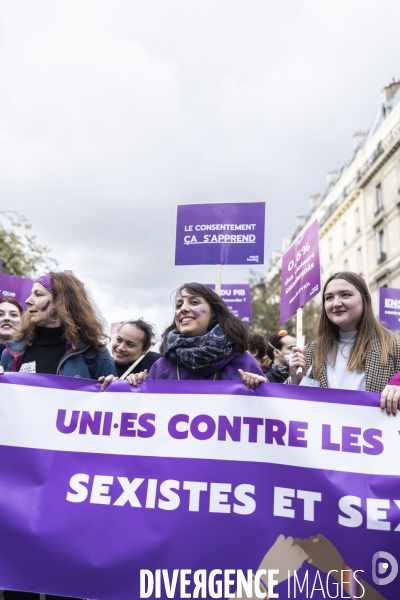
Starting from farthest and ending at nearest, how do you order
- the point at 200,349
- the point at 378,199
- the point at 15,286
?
the point at 378,199
the point at 15,286
the point at 200,349

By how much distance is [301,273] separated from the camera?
534 cm

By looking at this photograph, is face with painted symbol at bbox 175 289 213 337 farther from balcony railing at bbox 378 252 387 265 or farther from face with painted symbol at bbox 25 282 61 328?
balcony railing at bbox 378 252 387 265

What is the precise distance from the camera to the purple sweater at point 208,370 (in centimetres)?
323

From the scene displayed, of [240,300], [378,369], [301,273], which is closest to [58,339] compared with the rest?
[378,369]

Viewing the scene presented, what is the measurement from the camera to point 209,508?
9.10ft

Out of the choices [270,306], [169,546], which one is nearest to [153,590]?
[169,546]

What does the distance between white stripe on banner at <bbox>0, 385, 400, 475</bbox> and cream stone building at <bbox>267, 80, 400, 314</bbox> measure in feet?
101

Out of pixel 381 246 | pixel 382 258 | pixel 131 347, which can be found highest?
pixel 381 246

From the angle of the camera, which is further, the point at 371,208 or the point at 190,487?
the point at 371,208

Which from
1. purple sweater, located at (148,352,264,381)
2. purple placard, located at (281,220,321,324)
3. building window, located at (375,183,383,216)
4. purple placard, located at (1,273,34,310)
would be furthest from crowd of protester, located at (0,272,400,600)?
building window, located at (375,183,383,216)

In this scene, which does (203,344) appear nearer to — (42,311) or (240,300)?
(42,311)

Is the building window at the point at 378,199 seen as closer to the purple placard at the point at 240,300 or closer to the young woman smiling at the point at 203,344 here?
the purple placard at the point at 240,300

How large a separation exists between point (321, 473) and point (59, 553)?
1314 mm

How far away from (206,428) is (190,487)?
307mm
